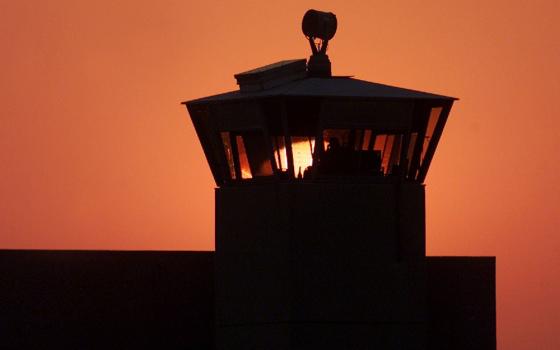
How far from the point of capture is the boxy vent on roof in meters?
44.8

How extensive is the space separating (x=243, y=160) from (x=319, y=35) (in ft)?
10.6

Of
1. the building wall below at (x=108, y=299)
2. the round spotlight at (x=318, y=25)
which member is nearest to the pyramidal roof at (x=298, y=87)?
the round spotlight at (x=318, y=25)

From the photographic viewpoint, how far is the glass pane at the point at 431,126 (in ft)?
149

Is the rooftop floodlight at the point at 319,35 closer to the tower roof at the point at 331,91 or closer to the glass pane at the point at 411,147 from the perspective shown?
the tower roof at the point at 331,91

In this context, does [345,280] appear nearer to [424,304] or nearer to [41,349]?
[424,304]

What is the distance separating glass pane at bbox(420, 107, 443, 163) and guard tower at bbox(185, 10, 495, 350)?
71 millimetres

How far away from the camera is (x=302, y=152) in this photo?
44.1 m

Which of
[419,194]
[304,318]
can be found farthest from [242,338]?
[419,194]

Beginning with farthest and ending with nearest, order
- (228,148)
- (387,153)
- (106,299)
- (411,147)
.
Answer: (106,299), (228,148), (411,147), (387,153)

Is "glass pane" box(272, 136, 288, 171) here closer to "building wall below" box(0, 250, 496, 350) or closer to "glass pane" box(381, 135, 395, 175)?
"glass pane" box(381, 135, 395, 175)

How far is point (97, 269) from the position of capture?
47.2 m

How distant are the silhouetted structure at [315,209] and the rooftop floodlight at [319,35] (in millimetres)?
22

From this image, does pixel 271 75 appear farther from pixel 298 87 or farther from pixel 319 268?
pixel 319 268

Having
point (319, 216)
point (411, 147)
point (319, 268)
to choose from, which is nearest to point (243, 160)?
point (319, 216)
